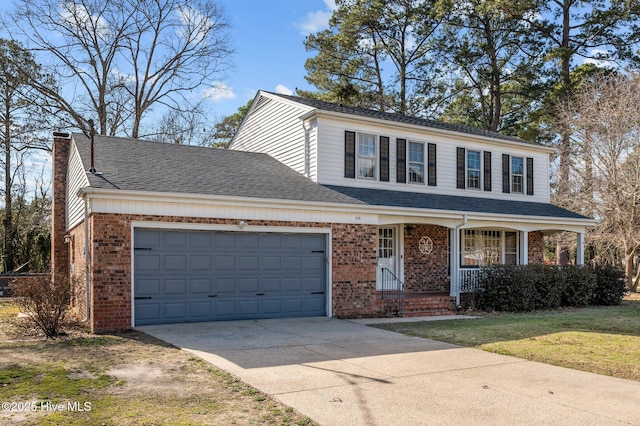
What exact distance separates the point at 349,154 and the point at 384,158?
128 centimetres

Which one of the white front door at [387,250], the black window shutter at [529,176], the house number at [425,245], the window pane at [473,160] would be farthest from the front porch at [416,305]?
the black window shutter at [529,176]

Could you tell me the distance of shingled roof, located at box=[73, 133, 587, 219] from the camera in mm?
11930

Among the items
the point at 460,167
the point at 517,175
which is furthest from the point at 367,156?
the point at 517,175

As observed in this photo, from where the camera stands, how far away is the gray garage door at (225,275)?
37.2 ft

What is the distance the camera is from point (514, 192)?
64.6 feet

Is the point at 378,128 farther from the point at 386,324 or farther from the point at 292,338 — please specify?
the point at 292,338

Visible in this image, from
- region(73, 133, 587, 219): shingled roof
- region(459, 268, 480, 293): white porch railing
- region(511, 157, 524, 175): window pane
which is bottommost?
region(459, 268, 480, 293): white porch railing

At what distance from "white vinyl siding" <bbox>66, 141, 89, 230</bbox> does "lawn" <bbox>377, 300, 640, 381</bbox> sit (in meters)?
7.72

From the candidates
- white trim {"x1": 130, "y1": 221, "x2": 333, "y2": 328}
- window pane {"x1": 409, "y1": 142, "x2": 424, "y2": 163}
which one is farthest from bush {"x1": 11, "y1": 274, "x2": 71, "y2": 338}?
window pane {"x1": 409, "y1": 142, "x2": 424, "y2": 163}

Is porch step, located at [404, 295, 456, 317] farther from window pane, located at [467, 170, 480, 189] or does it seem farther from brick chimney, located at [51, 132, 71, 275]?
brick chimney, located at [51, 132, 71, 275]

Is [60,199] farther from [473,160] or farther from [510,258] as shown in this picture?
[510,258]

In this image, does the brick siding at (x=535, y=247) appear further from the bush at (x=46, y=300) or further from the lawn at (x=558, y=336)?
the bush at (x=46, y=300)

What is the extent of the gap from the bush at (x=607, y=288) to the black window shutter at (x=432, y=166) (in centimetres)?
631

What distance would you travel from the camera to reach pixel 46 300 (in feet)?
33.2
